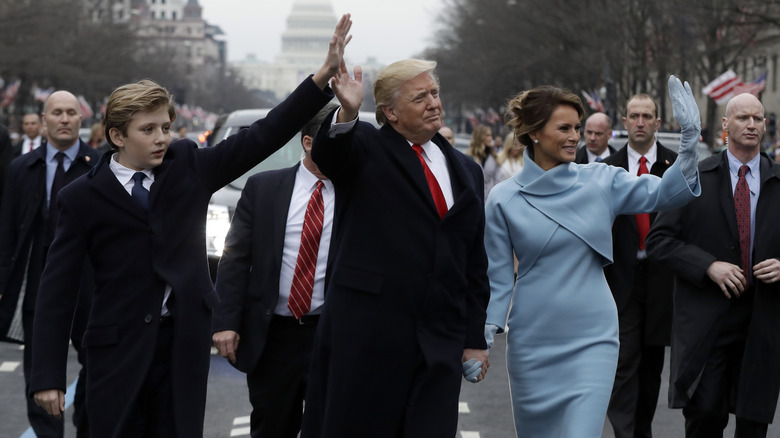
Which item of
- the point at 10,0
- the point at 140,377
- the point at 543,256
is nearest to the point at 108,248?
the point at 140,377

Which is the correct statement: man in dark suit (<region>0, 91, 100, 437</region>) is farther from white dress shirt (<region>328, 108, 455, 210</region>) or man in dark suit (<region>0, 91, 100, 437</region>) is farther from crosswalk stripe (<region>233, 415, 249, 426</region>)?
white dress shirt (<region>328, 108, 455, 210</region>)

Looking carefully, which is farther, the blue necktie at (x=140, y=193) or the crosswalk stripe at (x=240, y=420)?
the crosswalk stripe at (x=240, y=420)

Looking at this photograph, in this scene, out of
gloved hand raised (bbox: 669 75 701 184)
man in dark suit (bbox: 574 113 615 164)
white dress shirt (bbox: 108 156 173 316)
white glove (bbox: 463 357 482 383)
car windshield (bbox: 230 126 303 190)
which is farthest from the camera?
car windshield (bbox: 230 126 303 190)

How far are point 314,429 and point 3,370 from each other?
20.1 feet

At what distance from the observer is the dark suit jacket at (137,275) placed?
4.62 metres

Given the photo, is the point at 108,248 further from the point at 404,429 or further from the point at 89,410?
the point at 404,429

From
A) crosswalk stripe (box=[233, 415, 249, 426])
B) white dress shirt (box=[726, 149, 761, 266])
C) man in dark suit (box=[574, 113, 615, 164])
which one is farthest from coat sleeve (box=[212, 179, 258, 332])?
man in dark suit (box=[574, 113, 615, 164])

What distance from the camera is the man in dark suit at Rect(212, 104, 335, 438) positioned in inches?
233

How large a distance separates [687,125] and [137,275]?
2.11 metres

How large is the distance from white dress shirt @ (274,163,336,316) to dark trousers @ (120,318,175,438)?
130cm

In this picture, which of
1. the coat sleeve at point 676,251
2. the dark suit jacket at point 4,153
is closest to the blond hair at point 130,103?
the coat sleeve at point 676,251

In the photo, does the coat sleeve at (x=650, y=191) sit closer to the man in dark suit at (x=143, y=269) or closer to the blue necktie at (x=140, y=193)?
the man in dark suit at (x=143, y=269)

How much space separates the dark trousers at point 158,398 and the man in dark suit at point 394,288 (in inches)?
21.1

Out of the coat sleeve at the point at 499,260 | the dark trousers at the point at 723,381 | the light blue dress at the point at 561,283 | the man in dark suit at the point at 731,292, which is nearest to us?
the light blue dress at the point at 561,283
